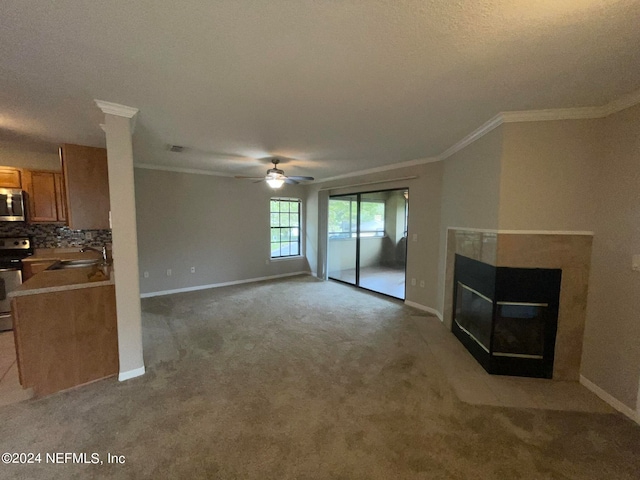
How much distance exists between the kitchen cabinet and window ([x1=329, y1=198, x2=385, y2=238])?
4842 mm

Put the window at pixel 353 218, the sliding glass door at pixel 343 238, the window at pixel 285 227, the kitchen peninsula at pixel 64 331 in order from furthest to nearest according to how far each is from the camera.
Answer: the window at pixel 285 227 < the sliding glass door at pixel 343 238 < the window at pixel 353 218 < the kitchen peninsula at pixel 64 331

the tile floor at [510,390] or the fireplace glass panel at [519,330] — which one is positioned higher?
the fireplace glass panel at [519,330]

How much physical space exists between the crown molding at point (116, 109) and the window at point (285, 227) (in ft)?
13.8

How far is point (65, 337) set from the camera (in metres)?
2.34

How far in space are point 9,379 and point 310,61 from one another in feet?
12.6

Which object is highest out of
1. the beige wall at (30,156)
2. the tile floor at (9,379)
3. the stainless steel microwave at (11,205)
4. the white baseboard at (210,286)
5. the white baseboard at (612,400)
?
the beige wall at (30,156)

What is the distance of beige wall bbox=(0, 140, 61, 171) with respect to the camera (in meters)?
3.84

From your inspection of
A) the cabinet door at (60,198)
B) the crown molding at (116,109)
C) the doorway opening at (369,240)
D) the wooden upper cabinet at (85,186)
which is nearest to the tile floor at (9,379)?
the wooden upper cabinet at (85,186)

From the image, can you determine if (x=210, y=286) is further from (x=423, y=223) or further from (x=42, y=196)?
(x=423, y=223)

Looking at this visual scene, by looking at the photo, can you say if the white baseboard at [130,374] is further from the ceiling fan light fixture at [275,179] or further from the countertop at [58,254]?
the ceiling fan light fixture at [275,179]

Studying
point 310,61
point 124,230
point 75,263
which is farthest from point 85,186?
point 310,61

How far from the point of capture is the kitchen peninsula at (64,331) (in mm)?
2203

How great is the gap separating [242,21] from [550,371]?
3793 millimetres

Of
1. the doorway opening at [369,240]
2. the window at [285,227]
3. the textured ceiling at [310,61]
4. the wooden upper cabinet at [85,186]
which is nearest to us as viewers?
the textured ceiling at [310,61]
